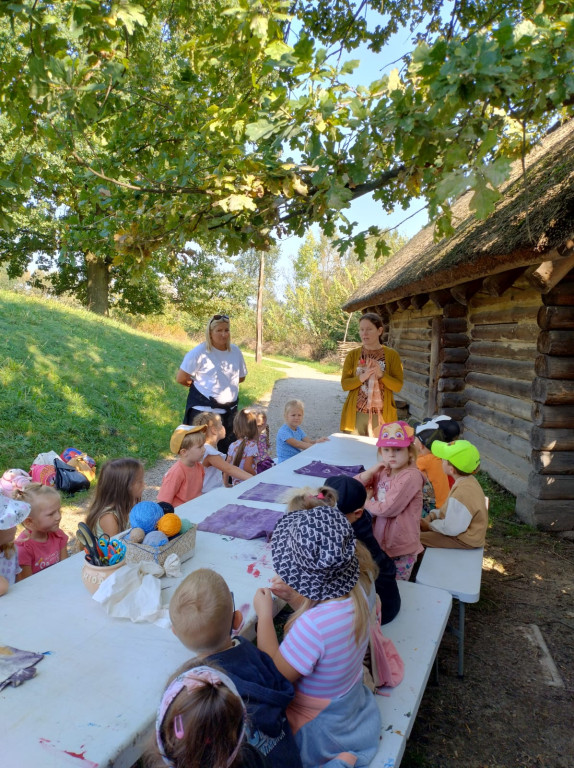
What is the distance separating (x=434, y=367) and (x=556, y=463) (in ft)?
11.8

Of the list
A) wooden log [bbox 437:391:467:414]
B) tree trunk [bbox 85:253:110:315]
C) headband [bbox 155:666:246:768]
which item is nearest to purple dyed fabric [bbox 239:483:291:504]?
headband [bbox 155:666:246:768]

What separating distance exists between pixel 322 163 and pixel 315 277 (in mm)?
35558

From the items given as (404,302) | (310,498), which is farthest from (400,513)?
(404,302)

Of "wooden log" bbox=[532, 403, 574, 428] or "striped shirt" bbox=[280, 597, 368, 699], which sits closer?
"striped shirt" bbox=[280, 597, 368, 699]

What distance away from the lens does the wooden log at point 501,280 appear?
5.40 metres

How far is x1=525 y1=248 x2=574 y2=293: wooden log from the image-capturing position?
4436mm

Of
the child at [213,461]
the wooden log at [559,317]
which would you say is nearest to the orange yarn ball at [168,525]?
the child at [213,461]

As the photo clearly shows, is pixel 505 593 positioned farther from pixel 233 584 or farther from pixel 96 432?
pixel 96 432

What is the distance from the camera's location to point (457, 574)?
305 centimetres

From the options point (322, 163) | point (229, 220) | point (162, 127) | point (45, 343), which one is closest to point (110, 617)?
point (322, 163)

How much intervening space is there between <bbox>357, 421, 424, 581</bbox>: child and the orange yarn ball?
3.99 feet

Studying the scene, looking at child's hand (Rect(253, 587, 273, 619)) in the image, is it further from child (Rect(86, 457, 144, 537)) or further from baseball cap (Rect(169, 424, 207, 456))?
baseball cap (Rect(169, 424, 207, 456))

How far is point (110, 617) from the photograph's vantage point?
1.89 metres

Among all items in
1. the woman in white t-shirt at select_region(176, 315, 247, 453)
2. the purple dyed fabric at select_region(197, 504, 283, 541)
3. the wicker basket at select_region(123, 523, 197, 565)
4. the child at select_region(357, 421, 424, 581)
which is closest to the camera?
the wicker basket at select_region(123, 523, 197, 565)
